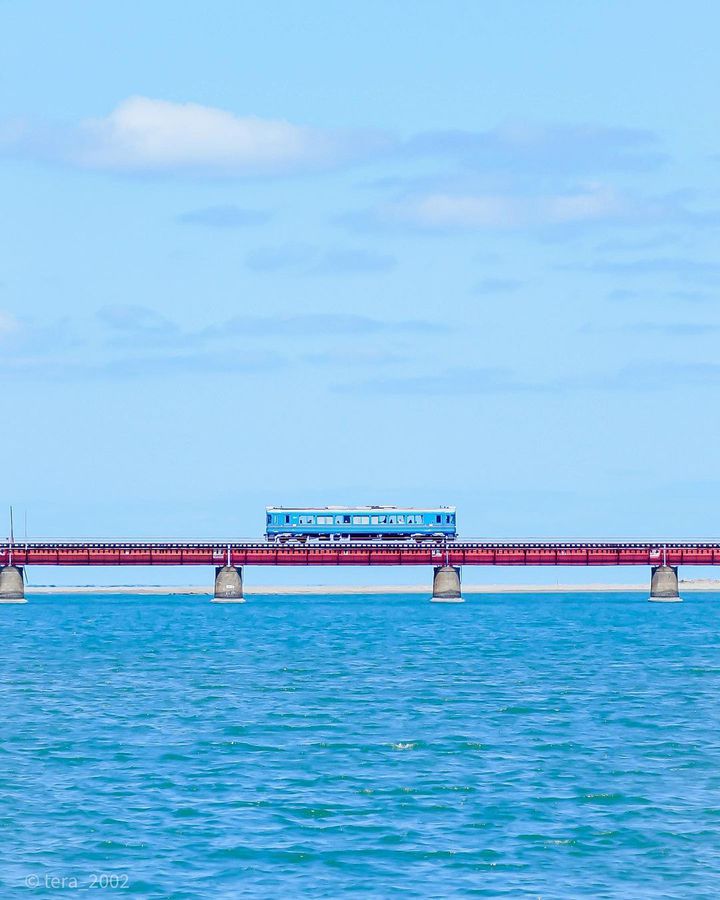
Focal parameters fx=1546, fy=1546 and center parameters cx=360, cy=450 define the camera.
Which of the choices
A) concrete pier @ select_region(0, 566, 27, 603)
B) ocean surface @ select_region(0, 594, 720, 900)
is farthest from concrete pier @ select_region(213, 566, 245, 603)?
ocean surface @ select_region(0, 594, 720, 900)

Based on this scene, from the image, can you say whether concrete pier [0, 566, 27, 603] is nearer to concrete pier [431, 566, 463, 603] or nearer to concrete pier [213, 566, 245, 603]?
concrete pier [213, 566, 245, 603]

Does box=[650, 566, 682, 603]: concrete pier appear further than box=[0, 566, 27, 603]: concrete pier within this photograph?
Yes

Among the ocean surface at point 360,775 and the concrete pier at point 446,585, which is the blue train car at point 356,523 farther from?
the ocean surface at point 360,775

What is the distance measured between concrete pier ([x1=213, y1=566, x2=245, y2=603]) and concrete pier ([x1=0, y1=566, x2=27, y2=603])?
59.7 ft

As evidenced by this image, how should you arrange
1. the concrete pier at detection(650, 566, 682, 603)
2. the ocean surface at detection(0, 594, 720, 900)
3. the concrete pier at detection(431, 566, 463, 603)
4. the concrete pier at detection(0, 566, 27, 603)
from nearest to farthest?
the ocean surface at detection(0, 594, 720, 900)
the concrete pier at detection(0, 566, 27, 603)
the concrete pier at detection(431, 566, 463, 603)
the concrete pier at detection(650, 566, 682, 603)

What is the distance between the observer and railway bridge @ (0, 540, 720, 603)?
145750 millimetres

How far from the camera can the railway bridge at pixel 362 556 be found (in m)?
146

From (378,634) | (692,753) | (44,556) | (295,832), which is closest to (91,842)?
(295,832)

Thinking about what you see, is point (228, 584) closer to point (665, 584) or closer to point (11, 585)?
point (11, 585)

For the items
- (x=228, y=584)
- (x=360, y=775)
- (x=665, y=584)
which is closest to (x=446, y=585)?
(x=228, y=584)

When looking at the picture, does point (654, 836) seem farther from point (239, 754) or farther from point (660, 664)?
point (660, 664)

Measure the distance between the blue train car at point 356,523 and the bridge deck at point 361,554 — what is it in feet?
3.95

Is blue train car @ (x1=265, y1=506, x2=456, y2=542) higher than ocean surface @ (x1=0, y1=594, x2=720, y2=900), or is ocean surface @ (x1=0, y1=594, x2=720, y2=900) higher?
blue train car @ (x1=265, y1=506, x2=456, y2=542)

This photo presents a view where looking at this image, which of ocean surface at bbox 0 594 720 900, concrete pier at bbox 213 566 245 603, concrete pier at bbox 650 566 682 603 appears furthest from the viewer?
concrete pier at bbox 650 566 682 603
